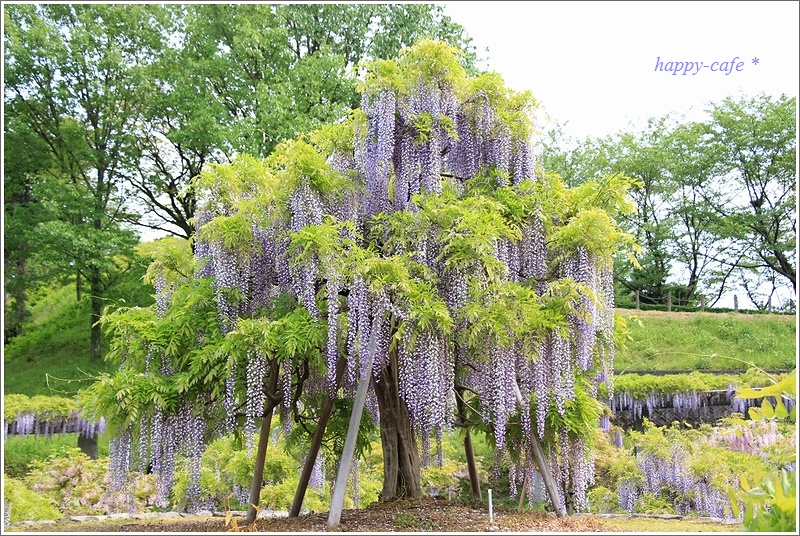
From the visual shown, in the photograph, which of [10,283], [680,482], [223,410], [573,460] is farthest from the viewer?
[10,283]

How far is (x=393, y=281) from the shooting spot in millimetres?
5309

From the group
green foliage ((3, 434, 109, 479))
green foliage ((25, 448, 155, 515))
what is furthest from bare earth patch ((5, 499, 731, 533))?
green foliage ((3, 434, 109, 479))

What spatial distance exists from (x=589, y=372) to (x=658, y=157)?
649 inches

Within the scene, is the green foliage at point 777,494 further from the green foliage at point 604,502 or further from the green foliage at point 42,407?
the green foliage at point 42,407

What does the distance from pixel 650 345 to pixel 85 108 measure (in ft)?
46.7

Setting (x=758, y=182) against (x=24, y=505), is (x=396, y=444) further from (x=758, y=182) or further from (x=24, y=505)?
(x=758, y=182)

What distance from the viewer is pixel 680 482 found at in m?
9.46

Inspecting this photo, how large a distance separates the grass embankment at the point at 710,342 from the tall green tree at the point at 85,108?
11819 millimetres

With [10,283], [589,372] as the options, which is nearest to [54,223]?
[10,283]

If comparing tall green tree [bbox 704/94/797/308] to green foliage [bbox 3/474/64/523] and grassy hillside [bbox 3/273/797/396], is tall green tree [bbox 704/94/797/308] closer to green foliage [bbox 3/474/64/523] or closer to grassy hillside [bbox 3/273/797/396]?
grassy hillside [bbox 3/273/797/396]

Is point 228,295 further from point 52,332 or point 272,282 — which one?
point 52,332

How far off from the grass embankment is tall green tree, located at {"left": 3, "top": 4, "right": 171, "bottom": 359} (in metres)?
11.8

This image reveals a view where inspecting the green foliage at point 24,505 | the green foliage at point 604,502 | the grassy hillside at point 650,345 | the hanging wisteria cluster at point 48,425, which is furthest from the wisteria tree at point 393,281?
the grassy hillside at point 650,345

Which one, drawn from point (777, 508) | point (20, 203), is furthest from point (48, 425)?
point (777, 508)
